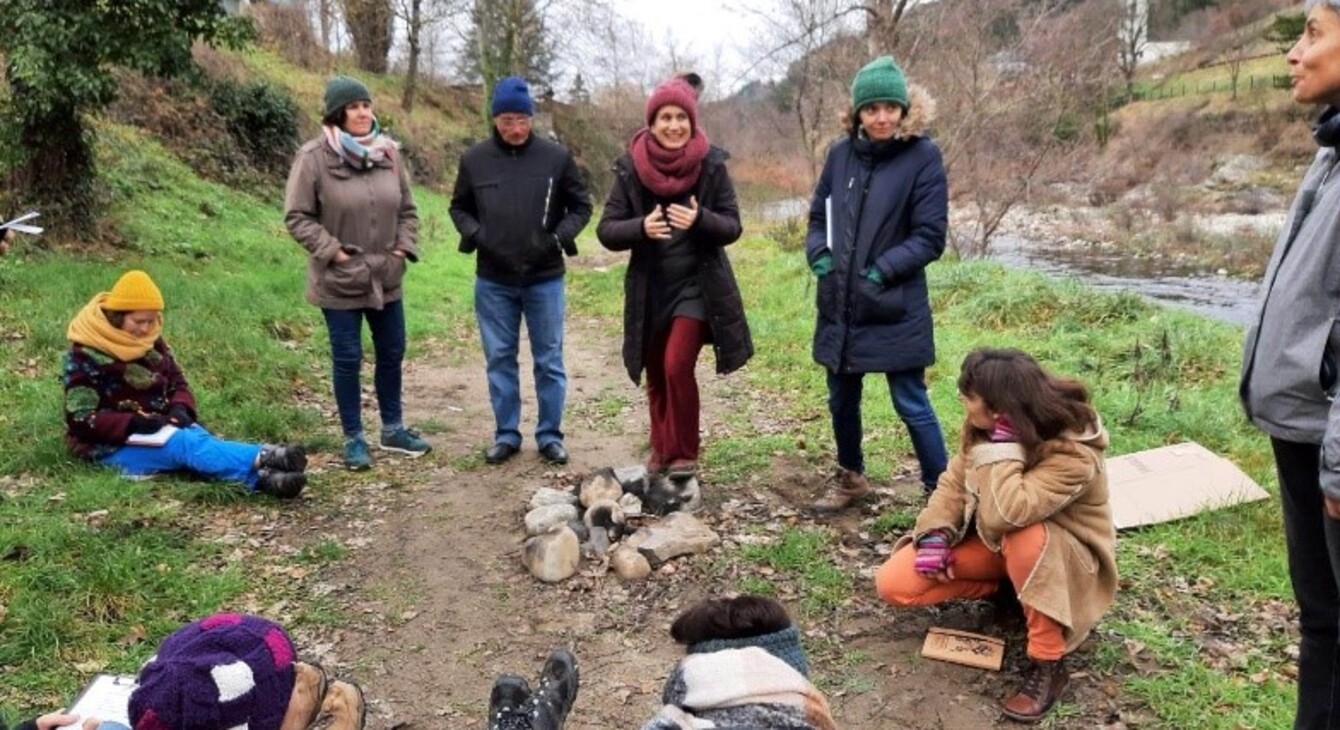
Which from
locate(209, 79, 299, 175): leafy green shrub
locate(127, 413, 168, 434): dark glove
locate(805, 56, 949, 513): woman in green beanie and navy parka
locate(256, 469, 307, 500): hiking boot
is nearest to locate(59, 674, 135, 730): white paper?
locate(256, 469, 307, 500): hiking boot

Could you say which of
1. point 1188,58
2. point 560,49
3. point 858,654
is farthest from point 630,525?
point 1188,58

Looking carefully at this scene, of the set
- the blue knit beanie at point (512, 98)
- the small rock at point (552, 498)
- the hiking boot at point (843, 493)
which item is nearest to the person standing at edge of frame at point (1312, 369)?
the hiking boot at point (843, 493)

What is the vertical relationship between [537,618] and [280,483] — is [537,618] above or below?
below

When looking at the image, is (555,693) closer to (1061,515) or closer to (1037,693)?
(1037,693)

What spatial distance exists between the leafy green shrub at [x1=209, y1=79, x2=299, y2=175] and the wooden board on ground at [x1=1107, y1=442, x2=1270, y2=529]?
44.0 ft

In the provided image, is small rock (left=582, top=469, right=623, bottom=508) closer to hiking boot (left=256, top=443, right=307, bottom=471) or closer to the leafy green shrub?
hiking boot (left=256, top=443, right=307, bottom=471)

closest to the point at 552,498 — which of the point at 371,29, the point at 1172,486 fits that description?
the point at 1172,486

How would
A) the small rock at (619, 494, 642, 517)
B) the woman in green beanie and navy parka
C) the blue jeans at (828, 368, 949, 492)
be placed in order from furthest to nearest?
the small rock at (619, 494, 642, 517)
the blue jeans at (828, 368, 949, 492)
the woman in green beanie and navy parka

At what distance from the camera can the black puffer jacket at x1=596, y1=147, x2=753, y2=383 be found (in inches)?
160

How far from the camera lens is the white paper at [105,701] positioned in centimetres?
215

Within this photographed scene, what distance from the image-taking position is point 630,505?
418 centimetres

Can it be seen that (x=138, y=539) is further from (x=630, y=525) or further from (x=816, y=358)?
(x=816, y=358)

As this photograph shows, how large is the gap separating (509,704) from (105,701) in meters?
1.02

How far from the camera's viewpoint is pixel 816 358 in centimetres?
407
